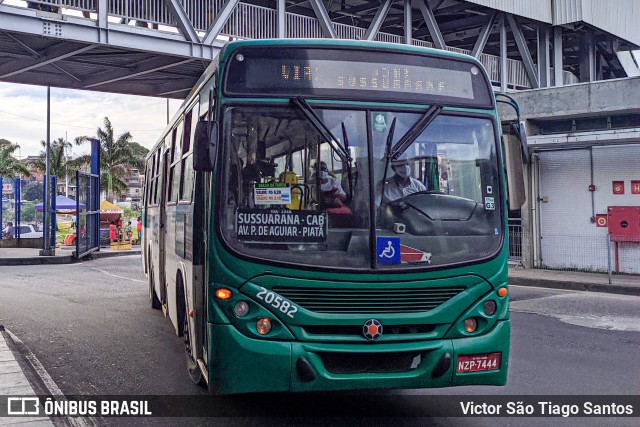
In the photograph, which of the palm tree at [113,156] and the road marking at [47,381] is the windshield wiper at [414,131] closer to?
the road marking at [47,381]

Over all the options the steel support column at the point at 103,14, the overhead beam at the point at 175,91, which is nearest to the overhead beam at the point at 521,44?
the overhead beam at the point at 175,91

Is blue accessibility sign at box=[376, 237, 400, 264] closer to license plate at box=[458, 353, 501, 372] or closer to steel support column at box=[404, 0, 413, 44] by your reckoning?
license plate at box=[458, 353, 501, 372]

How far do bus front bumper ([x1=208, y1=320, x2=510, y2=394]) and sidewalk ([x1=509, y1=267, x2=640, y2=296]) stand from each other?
430 inches

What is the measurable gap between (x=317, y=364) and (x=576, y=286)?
38.9 ft

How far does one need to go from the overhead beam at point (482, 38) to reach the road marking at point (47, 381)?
18.8m

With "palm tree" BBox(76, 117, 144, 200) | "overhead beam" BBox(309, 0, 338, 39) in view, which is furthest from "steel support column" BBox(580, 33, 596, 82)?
"palm tree" BBox(76, 117, 144, 200)

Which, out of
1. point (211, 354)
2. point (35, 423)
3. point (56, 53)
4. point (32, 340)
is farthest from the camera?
point (56, 53)

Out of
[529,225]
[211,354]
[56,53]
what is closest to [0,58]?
[56,53]

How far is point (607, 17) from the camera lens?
2738cm

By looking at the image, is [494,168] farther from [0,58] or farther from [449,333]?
[0,58]

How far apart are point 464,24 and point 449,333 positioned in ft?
82.4

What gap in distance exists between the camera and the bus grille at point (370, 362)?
4656mm

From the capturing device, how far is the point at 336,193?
4.87 meters

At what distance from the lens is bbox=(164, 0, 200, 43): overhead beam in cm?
→ 1644
